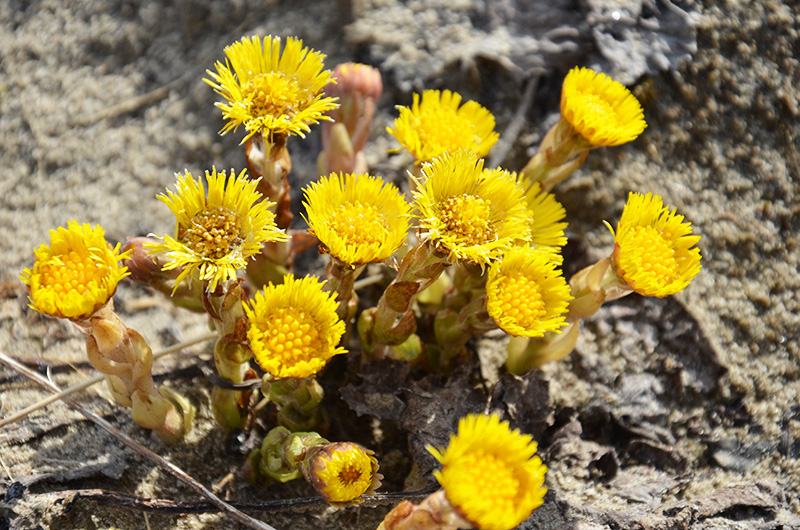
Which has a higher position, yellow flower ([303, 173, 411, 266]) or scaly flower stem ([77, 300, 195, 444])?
yellow flower ([303, 173, 411, 266])

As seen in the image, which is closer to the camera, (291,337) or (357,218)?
(291,337)

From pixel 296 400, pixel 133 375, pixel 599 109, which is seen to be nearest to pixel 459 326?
pixel 296 400

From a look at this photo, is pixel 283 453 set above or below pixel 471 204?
below

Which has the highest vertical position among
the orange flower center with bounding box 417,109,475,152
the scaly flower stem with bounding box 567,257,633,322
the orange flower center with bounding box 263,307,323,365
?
the orange flower center with bounding box 417,109,475,152

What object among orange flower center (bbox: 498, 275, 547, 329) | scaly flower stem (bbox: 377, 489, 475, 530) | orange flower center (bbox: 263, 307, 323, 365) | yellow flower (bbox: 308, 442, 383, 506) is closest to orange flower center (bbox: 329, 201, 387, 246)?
orange flower center (bbox: 263, 307, 323, 365)

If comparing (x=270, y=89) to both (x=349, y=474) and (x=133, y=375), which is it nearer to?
(x=133, y=375)

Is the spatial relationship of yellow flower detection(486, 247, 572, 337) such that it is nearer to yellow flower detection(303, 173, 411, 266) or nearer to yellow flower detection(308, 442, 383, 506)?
yellow flower detection(303, 173, 411, 266)

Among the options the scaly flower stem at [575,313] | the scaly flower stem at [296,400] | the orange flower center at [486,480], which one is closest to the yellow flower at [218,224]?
the scaly flower stem at [296,400]
